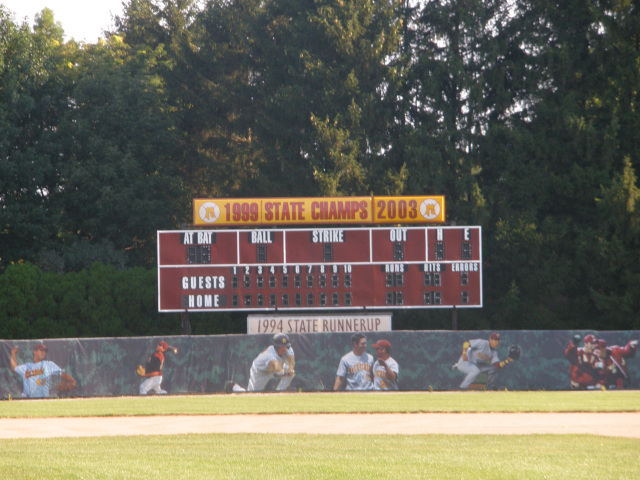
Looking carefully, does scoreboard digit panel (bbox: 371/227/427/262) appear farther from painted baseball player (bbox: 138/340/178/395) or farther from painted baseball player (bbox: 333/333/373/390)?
painted baseball player (bbox: 138/340/178/395)

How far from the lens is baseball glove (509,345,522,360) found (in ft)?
89.0

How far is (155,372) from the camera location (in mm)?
26469

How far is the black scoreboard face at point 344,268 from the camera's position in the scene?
1095 inches

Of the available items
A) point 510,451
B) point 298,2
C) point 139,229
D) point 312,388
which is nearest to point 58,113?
point 139,229

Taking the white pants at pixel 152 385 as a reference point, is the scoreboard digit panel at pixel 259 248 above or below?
above

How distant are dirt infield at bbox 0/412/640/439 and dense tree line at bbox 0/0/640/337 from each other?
1446 cm

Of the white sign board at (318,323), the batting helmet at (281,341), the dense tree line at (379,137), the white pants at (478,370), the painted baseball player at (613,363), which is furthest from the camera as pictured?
the dense tree line at (379,137)

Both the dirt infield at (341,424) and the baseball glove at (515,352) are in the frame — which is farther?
the baseball glove at (515,352)

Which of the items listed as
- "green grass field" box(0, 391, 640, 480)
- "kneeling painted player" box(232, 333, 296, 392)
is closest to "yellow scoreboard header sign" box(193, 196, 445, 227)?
"kneeling painted player" box(232, 333, 296, 392)

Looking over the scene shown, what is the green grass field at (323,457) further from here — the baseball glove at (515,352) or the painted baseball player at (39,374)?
the baseball glove at (515,352)

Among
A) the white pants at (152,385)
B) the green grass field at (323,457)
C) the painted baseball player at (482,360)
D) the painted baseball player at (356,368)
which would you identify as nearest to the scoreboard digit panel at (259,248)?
the painted baseball player at (356,368)

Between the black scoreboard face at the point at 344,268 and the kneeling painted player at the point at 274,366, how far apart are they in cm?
149

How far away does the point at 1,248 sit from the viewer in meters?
41.1

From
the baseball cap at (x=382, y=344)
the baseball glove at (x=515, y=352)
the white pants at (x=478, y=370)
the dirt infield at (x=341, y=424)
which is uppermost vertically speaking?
the baseball cap at (x=382, y=344)
